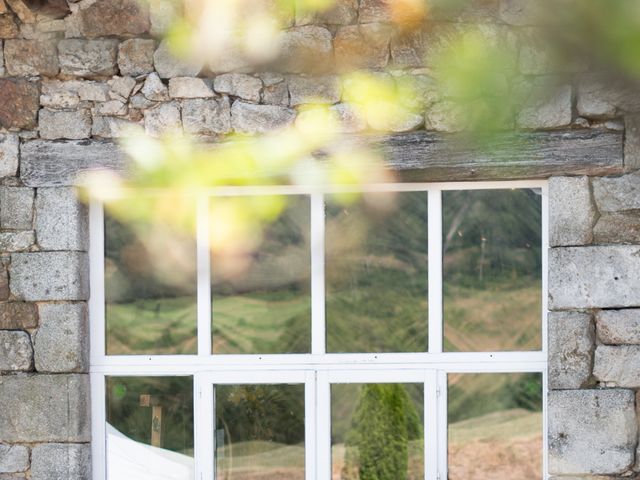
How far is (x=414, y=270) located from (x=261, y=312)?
2.49ft

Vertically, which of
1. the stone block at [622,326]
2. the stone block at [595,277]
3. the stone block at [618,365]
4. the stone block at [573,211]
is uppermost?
the stone block at [573,211]

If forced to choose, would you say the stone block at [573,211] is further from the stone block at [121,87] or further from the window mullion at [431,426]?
the stone block at [121,87]

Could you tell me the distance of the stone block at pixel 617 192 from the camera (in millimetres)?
3367

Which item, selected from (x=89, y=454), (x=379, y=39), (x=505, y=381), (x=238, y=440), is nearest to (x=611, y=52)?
(x=379, y=39)

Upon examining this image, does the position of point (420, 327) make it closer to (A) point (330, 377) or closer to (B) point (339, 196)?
(A) point (330, 377)

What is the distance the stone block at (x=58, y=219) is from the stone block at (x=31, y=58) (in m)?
0.55

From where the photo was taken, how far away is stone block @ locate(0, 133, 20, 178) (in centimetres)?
358

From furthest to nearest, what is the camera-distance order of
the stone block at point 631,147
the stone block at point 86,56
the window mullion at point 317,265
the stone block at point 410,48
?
the window mullion at point 317,265 → the stone block at point 86,56 → the stone block at point 410,48 → the stone block at point 631,147

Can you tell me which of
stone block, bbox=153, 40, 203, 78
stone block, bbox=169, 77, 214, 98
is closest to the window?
stone block, bbox=169, 77, 214, 98

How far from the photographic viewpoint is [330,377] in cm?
364

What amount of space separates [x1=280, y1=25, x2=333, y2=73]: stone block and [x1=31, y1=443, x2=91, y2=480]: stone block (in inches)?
81.4

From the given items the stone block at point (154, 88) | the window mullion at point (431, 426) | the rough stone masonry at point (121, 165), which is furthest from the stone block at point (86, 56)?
the window mullion at point (431, 426)

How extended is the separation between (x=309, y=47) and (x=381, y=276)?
1.11m

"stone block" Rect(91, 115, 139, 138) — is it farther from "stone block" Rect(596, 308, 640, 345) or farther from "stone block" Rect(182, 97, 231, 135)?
"stone block" Rect(596, 308, 640, 345)
